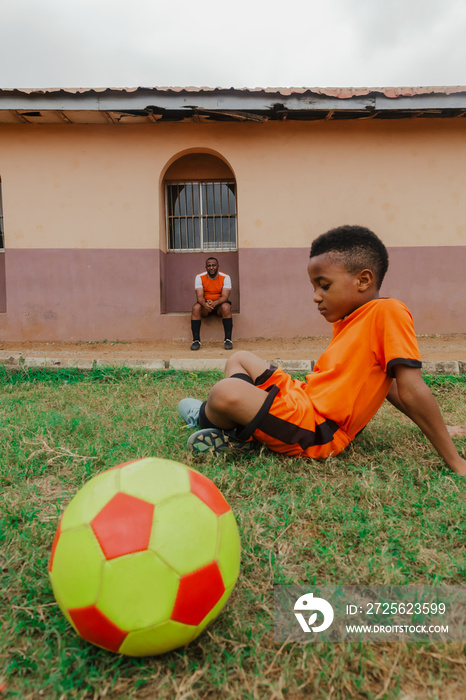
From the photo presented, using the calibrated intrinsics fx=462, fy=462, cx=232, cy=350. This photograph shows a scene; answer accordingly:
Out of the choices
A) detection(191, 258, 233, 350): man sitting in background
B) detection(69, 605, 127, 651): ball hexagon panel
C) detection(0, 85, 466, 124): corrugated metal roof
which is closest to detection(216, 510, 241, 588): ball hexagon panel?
detection(69, 605, 127, 651): ball hexagon panel

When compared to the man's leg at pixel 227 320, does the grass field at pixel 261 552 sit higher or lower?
lower

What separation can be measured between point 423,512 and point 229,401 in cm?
93

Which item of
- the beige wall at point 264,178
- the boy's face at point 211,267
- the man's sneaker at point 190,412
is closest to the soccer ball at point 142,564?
the man's sneaker at point 190,412

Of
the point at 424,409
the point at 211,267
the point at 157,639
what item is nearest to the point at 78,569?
the point at 157,639

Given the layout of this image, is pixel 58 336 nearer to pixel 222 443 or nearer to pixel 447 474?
pixel 222 443

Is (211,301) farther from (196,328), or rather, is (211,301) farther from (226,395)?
(226,395)

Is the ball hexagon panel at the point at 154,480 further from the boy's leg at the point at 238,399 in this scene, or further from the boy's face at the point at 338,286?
the boy's face at the point at 338,286

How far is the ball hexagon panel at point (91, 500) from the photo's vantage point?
1.16 m

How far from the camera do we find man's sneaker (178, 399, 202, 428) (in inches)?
110

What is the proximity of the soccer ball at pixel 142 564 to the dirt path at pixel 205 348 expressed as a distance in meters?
4.77

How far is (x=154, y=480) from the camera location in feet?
4.01

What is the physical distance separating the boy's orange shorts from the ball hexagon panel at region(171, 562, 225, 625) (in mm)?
1086

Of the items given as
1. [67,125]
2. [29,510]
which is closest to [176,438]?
[29,510]

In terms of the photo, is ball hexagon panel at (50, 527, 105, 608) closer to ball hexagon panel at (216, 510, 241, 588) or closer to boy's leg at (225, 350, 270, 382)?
ball hexagon panel at (216, 510, 241, 588)
